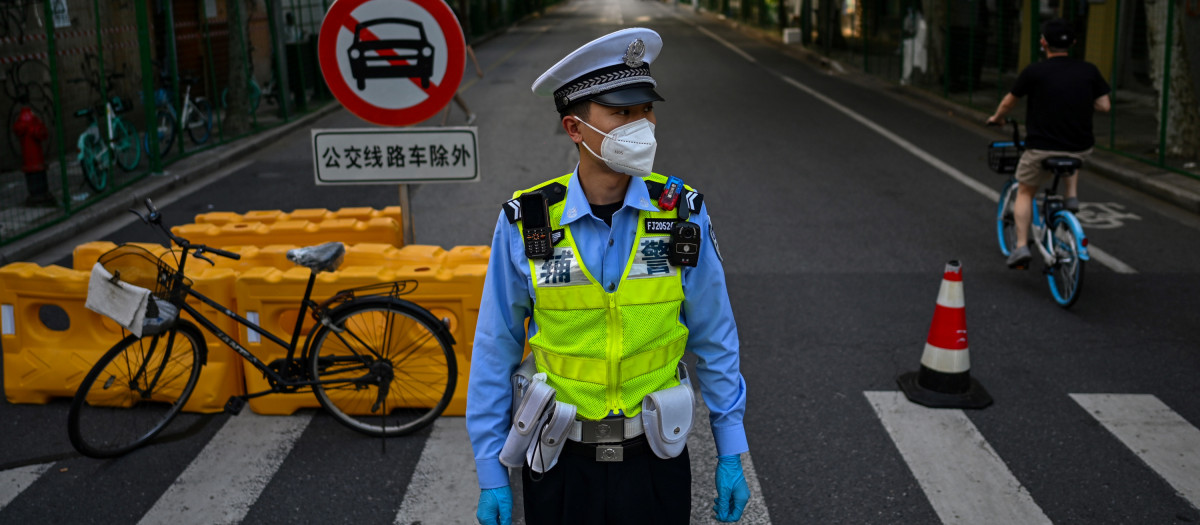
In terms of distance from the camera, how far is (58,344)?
576 centimetres

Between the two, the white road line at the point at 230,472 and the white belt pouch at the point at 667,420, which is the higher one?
the white belt pouch at the point at 667,420

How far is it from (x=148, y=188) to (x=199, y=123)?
354cm

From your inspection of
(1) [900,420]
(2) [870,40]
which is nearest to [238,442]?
(1) [900,420]

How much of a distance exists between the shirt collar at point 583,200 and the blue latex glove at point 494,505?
74 cm

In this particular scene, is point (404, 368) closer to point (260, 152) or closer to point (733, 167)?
point (733, 167)

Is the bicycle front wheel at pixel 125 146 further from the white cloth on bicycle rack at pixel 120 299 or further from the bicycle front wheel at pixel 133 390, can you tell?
the white cloth on bicycle rack at pixel 120 299

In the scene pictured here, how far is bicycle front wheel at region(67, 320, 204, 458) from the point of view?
16.7ft

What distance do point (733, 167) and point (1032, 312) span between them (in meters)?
5.84

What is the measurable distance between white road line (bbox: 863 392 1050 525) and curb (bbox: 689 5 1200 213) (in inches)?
250

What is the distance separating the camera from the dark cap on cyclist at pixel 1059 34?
296 inches

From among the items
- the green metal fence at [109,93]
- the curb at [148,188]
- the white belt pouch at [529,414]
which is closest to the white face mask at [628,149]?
the white belt pouch at [529,414]

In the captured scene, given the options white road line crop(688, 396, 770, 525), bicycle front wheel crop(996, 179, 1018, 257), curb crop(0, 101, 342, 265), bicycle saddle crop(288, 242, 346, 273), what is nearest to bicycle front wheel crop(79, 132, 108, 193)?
curb crop(0, 101, 342, 265)

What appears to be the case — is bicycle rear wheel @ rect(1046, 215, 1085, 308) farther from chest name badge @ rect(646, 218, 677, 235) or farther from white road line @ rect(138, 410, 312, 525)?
chest name badge @ rect(646, 218, 677, 235)

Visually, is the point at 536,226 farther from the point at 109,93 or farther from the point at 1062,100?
the point at 109,93
